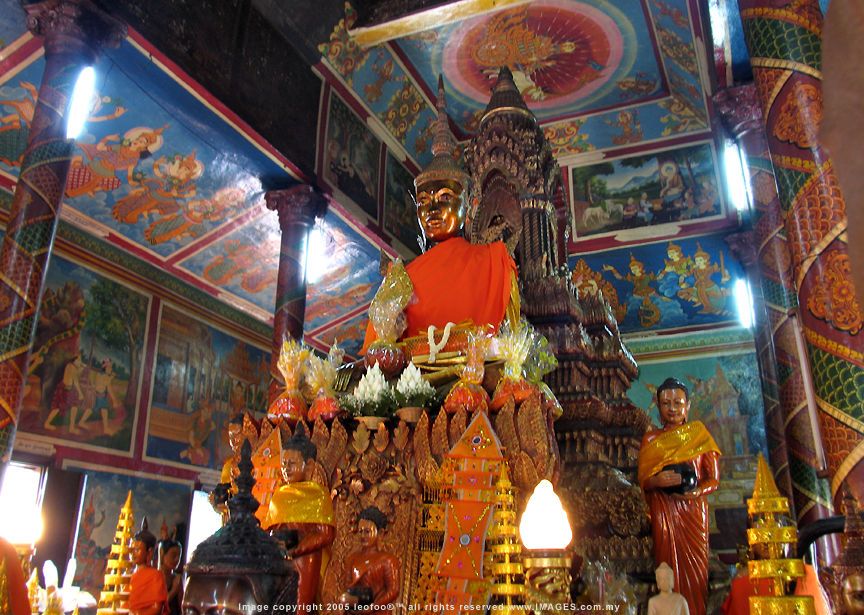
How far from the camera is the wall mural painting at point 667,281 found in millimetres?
10516

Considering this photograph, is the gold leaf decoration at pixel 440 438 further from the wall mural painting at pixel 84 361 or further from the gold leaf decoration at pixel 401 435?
the wall mural painting at pixel 84 361

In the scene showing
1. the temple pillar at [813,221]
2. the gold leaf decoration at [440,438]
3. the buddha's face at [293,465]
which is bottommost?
the buddha's face at [293,465]

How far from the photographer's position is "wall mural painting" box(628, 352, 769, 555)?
9.36 metres

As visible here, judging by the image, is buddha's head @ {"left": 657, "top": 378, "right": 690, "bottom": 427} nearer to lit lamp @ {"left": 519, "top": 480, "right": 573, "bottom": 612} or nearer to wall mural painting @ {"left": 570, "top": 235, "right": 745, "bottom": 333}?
lit lamp @ {"left": 519, "top": 480, "right": 573, "bottom": 612}

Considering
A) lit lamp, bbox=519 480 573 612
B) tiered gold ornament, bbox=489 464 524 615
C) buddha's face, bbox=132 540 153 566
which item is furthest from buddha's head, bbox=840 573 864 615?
buddha's face, bbox=132 540 153 566

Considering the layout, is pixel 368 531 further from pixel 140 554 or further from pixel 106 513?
pixel 106 513

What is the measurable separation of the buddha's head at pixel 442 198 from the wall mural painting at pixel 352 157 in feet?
13.3

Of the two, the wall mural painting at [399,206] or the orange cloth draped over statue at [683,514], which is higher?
the wall mural painting at [399,206]

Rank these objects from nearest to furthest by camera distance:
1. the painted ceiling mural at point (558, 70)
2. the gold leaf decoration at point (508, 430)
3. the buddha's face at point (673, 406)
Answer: the gold leaf decoration at point (508, 430) < the buddha's face at point (673, 406) < the painted ceiling mural at point (558, 70)

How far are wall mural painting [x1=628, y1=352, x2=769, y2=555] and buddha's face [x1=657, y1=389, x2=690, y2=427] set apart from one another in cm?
655

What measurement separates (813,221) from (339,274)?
8.04 meters

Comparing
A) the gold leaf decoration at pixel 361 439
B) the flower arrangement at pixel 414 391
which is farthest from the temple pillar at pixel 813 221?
the gold leaf decoration at pixel 361 439

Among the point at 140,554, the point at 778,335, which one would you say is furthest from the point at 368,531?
the point at 778,335

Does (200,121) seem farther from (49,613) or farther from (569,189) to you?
(569,189)
